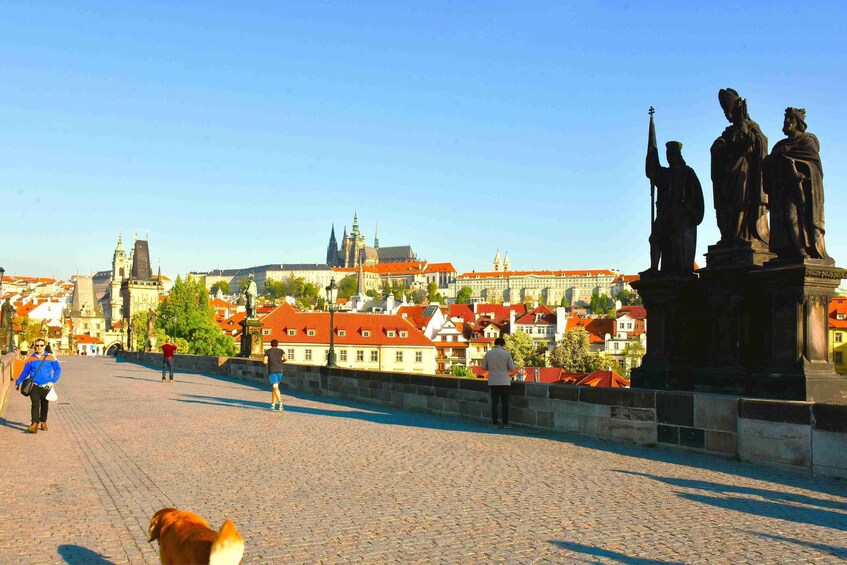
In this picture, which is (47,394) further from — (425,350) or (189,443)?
(425,350)

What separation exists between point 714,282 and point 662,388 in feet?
5.89

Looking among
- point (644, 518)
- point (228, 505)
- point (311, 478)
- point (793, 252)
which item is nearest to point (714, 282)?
point (793, 252)

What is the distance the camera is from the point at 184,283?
3253 inches

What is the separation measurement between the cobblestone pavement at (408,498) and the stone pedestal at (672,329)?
4.38 feet

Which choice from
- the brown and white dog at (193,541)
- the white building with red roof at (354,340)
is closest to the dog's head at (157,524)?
the brown and white dog at (193,541)

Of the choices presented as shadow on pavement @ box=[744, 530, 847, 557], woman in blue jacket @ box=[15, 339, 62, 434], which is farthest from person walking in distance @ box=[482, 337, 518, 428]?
shadow on pavement @ box=[744, 530, 847, 557]

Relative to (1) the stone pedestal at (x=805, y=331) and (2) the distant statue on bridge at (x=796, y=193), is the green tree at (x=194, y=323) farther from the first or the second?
(1) the stone pedestal at (x=805, y=331)

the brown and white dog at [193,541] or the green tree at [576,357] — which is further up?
the brown and white dog at [193,541]

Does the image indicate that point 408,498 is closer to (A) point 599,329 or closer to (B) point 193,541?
(B) point 193,541

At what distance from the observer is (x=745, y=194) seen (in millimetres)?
11070

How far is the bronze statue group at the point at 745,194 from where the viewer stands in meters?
10.1

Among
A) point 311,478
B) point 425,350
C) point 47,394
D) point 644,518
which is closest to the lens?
point 644,518

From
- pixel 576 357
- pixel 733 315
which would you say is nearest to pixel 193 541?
pixel 733 315

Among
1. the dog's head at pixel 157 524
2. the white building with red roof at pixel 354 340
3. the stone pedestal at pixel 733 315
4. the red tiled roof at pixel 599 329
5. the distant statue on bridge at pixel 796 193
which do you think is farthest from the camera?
the red tiled roof at pixel 599 329
